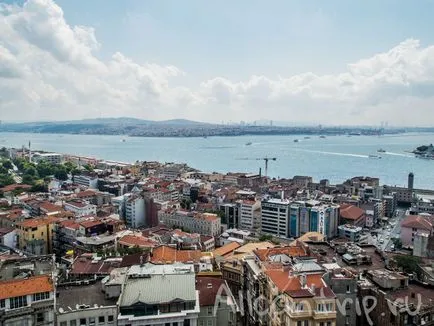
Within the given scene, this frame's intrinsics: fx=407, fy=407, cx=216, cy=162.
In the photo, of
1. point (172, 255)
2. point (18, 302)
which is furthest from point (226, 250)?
point (18, 302)

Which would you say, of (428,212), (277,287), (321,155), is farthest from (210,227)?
(321,155)

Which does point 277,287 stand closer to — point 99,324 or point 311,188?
point 99,324

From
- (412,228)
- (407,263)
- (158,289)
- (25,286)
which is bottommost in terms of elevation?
(412,228)

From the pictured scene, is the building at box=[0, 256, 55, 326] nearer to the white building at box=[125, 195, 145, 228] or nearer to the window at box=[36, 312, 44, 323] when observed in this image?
the window at box=[36, 312, 44, 323]

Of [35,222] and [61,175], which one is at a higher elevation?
[35,222]

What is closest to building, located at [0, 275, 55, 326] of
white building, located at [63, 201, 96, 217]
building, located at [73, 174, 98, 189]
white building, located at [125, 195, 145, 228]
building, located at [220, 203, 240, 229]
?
white building, located at [63, 201, 96, 217]

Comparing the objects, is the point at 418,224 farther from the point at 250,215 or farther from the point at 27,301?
the point at 27,301
